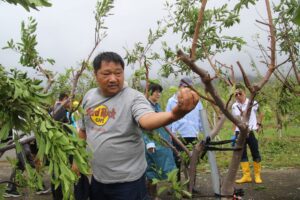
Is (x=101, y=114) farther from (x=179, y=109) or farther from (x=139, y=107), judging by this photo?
(x=179, y=109)

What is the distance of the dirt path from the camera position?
561 cm

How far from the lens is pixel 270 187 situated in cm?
620

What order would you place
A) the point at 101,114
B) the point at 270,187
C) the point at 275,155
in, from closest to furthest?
the point at 101,114
the point at 270,187
the point at 275,155

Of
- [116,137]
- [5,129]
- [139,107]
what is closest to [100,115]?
[116,137]

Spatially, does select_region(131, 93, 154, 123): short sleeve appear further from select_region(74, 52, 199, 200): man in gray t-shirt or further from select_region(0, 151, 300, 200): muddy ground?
select_region(0, 151, 300, 200): muddy ground

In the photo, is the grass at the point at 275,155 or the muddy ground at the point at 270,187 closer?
the muddy ground at the point at 270,187

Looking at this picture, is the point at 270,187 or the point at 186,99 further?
the point at 270,187

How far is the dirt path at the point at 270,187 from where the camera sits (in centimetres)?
561

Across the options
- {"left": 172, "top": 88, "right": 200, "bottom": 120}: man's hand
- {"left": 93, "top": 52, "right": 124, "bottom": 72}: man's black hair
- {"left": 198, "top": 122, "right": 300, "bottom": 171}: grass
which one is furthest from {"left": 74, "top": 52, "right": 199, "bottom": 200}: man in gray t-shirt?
{"left": 198, "top": 122, "right": 300, "bottom": 171}: grass

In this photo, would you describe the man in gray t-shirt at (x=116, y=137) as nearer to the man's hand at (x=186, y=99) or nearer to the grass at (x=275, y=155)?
the man's hand at (x=186, y=99)

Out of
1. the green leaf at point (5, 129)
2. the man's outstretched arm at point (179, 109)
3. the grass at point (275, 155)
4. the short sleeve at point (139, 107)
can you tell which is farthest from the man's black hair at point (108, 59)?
the grass at point (275, 155)

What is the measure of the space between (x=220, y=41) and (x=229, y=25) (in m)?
0.24

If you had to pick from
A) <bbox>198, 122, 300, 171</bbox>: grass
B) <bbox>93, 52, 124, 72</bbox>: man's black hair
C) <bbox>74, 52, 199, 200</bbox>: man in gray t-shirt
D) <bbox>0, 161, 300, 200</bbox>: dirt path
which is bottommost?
<bbox>0, 161, 300, 200</bbox>: dirt path

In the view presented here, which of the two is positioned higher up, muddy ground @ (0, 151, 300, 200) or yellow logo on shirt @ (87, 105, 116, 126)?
yellow logo on shirt @ (87, 105, 116, 126)
